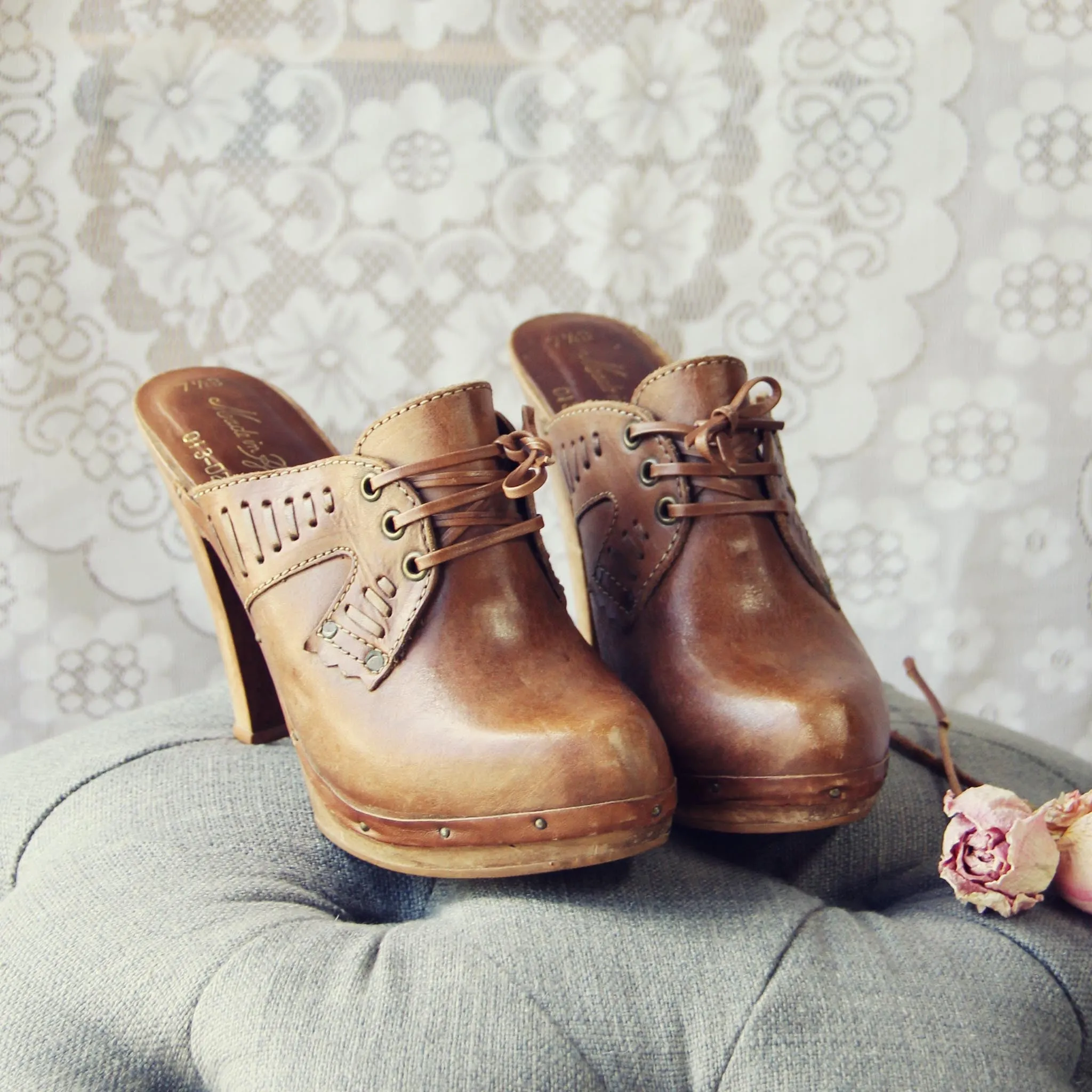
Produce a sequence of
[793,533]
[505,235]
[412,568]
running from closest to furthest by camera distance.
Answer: [412,568], [793,533], [505,235]

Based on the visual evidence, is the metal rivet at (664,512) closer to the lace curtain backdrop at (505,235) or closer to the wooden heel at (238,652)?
the wooden heel at (238,652)

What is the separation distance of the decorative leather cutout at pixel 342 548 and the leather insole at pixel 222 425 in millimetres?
98

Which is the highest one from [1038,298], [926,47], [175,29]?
[175,29]

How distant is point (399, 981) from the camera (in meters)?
0.54

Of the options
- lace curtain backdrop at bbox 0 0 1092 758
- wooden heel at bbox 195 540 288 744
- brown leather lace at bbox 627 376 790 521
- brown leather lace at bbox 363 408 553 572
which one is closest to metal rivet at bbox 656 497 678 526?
brown leather lace at bbox 627 376 790 521

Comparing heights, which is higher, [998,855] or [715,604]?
[715,604]

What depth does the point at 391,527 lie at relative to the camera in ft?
2.18

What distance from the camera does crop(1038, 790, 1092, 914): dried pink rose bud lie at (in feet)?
2.07

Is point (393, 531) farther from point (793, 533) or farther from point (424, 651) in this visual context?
point (793, 533)

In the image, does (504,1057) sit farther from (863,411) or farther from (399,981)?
(863,411)

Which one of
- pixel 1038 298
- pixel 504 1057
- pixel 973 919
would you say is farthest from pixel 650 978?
pixel 1038 298

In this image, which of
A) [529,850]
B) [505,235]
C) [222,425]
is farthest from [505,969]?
[505,235]

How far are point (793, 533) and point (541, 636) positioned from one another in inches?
8.3

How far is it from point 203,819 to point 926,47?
1135mm
